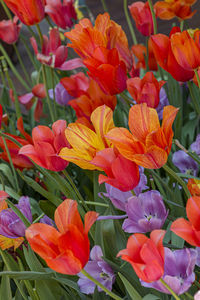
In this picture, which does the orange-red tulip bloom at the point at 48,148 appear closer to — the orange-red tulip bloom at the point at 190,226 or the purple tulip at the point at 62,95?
the orange-red tulip bloom at the point at 190,226

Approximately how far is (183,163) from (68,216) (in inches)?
14.9

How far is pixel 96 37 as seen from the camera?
0.56 m

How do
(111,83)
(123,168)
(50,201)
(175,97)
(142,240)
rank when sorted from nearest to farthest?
(142,240)
(123,168)
(111,83)
(50,201)
(175,97)

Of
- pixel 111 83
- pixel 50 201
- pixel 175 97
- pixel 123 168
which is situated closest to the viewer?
pixel 123 168

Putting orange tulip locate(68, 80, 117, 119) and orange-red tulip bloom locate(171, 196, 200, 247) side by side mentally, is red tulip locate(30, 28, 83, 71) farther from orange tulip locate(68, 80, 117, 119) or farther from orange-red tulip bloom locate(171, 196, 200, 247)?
orange-red tulip bloom locate(171, 196, 200, 247)

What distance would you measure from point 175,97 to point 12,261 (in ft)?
1.42

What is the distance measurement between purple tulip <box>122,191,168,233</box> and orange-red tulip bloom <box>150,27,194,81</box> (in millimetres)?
179

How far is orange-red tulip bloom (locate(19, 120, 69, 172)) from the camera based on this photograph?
51 centimetres

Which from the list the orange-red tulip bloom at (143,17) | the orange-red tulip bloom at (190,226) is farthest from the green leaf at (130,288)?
the orange-red tulip bloom at (143,17)

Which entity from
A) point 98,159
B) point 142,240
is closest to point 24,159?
point 98,159

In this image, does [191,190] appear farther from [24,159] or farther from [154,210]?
[24,159]

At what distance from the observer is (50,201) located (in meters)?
0.68

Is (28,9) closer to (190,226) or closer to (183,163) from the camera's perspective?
(183,163)

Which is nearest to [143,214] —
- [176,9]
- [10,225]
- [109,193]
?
[109,193]
